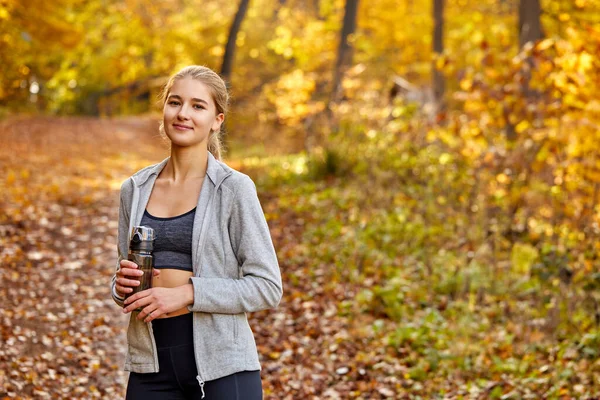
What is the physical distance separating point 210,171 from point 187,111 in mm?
239

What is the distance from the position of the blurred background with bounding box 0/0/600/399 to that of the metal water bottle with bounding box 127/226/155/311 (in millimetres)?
3296

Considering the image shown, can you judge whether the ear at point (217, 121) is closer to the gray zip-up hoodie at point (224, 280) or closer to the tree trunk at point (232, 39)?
the gray zip-up hoodie at point (224, 280)

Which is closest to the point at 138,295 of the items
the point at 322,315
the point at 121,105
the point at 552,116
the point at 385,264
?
the point at 322,315

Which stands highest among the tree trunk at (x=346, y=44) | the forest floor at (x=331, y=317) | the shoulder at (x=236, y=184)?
the tree trunk at (x=346, y=44)

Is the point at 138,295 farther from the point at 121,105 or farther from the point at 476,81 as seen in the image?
the point at 121,105

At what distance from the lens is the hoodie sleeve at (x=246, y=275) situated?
2602 mm

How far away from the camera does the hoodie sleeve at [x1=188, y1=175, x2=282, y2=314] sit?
2602 mm

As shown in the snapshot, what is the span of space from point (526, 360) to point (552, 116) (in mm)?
3907

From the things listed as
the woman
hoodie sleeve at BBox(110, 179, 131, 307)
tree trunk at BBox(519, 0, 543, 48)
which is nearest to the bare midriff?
the woman

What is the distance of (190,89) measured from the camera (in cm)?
277

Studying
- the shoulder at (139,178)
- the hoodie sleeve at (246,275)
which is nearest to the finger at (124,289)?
the hoodie sleeve at (246,275)

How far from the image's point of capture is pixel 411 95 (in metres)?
20.2

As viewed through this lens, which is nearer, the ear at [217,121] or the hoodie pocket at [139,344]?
the hoodie pocket at [139,344]

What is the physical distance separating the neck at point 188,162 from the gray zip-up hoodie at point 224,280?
9 centimetres
